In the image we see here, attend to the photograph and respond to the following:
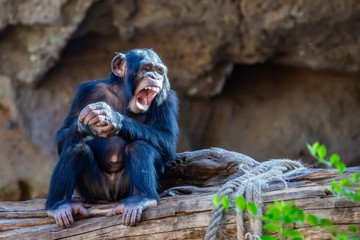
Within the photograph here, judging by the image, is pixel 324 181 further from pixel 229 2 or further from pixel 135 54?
pixel 229 2

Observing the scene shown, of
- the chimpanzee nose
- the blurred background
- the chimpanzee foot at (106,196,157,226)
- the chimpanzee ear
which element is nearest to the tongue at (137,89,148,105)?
the chimpanzee nose

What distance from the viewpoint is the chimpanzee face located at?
12.4 feet

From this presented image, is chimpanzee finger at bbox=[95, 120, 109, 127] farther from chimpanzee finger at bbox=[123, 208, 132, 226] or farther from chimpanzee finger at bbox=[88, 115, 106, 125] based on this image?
chimpanzee finger at bbox=[123, 208, 132, 226]

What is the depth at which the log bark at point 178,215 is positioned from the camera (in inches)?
114

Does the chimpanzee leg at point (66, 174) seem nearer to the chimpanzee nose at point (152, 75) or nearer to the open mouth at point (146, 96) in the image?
the open mouth at point (146, 96)

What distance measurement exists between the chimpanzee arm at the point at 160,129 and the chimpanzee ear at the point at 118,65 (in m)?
0.40

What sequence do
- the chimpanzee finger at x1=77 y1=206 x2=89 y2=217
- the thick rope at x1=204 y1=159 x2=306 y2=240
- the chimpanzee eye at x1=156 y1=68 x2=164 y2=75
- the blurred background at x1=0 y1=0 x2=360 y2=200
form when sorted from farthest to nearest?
the blurred background at x1=0 y1=0 x2=360 y2=200, the chimpanzee eye at x1=156 y1=68 x2=164 y2=75, the chimpanzee finger at x1=77 y1=206 x2=89 y2=217, the thick rope at x1=204 y1=159 x2=306 y2=240

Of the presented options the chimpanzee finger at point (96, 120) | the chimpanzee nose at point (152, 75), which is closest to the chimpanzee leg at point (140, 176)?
the chimpanzee finger at point (96, 120)

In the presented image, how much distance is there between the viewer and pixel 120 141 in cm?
373

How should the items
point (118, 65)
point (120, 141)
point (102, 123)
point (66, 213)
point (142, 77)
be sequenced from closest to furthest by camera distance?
point (102, 123) → point (66, 213) → point (120, 141) → point (142, 77) → point (118, 65)

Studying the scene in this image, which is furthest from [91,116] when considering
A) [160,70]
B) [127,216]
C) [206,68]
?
[206,68]

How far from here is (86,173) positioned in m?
3.60

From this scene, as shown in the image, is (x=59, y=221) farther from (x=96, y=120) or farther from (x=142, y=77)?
(x=142, y=77)

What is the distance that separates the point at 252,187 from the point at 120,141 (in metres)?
1.08
